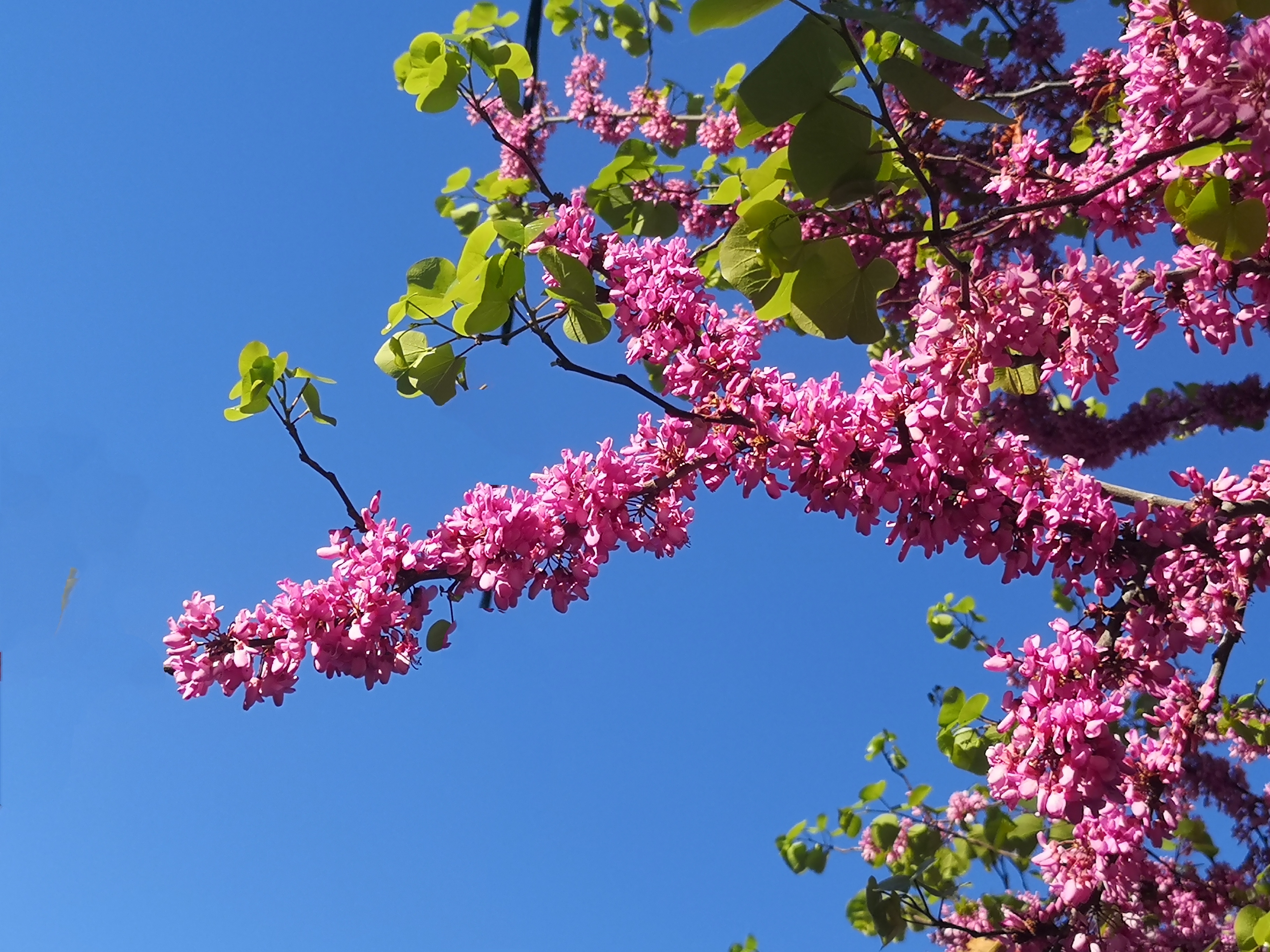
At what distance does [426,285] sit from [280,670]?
3.37 ft

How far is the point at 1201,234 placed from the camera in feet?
5.77

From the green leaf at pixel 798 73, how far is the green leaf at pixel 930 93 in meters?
0.09

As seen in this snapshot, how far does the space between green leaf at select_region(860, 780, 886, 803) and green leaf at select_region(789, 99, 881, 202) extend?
389 centimetres

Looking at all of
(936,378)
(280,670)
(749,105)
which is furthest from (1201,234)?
(280,670)

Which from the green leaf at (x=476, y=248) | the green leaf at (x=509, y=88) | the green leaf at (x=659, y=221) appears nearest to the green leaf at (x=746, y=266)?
the green leaf at (x=476, y=248)

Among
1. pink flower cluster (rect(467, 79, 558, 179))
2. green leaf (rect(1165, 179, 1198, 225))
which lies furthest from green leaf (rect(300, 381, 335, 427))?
pink flower cluster (rect(467, 79, 558, 179))

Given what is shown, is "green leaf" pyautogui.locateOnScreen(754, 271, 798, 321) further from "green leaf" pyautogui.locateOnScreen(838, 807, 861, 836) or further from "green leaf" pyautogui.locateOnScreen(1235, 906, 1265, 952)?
"green leaf" pyautogui.locateOnScreen(838, 807, 861, 836)

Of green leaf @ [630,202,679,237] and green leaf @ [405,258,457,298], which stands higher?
green leaf @ [630,202,679,237]

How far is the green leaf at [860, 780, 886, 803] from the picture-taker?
181 inches

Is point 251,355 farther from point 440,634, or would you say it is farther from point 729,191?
point 729,191

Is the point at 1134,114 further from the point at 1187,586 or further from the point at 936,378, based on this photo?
the point at 1187,586

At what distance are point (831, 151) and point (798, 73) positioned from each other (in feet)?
0.46

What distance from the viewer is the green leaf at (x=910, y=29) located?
1.17 meters

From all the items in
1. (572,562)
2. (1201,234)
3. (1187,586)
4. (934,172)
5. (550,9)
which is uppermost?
(550,9)
